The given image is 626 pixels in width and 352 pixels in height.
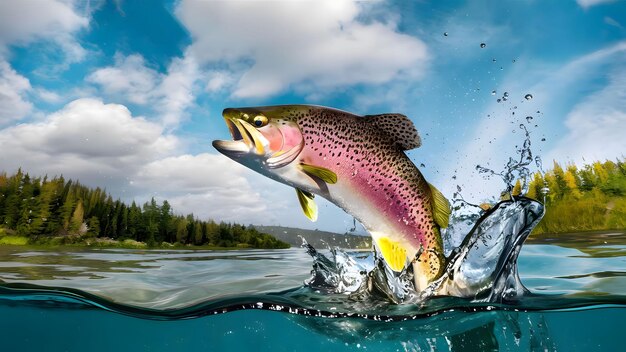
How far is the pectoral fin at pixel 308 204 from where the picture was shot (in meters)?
3.54

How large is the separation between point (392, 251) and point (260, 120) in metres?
1.38

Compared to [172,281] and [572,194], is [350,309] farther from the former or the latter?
[572,194]

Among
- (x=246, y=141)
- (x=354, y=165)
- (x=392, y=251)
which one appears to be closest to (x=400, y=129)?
(x=354, y=165)

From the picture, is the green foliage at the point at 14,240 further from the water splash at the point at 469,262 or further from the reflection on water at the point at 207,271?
the water splash at the point at 469,262

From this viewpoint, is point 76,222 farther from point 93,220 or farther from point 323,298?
point 323,298

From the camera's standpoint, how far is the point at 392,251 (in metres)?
3.65

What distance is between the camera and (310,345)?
805cm

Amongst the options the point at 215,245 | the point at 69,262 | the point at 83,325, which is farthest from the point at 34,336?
the point at 215,245

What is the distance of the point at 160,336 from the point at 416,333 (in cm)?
436

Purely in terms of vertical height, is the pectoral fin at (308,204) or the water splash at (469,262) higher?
the pectoral fin at (308,204)

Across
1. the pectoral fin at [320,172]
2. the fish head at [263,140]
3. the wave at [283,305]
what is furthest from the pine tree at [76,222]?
the pectoral fin at [320,172]

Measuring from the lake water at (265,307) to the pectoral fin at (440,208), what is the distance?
1.90 metres

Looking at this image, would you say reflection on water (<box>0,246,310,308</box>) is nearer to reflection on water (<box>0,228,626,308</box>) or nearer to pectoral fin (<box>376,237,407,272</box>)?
reflection on water (<box>0,228,626,308</box>)

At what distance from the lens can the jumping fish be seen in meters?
3.32
